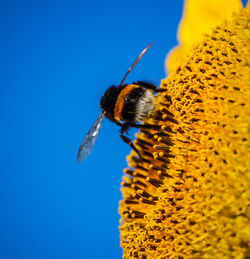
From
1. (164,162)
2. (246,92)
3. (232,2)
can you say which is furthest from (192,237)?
(232,2)

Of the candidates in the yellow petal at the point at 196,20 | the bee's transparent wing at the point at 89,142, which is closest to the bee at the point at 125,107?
the bee's transparent wing at the point at 89,142

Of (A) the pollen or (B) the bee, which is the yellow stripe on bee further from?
(A) the pollen

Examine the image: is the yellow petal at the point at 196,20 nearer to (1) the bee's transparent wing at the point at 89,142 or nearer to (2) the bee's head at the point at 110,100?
(2) the bee's head at the point at 110,100

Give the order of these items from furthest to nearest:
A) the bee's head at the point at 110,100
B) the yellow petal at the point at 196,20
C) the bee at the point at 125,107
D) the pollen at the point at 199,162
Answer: the yellow petal at the point at 196,20 → the bee's head at the point at 110,100 → the bee at the point at 125,107 → the pollen at the point at 199,162

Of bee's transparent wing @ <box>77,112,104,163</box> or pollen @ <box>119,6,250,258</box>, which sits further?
bee's transparent wing @ <box>77,112,104,163</box>

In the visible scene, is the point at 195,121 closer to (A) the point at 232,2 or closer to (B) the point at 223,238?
(B) the point at 223,238

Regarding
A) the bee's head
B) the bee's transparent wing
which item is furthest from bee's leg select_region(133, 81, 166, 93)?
the bee's transparent wing
